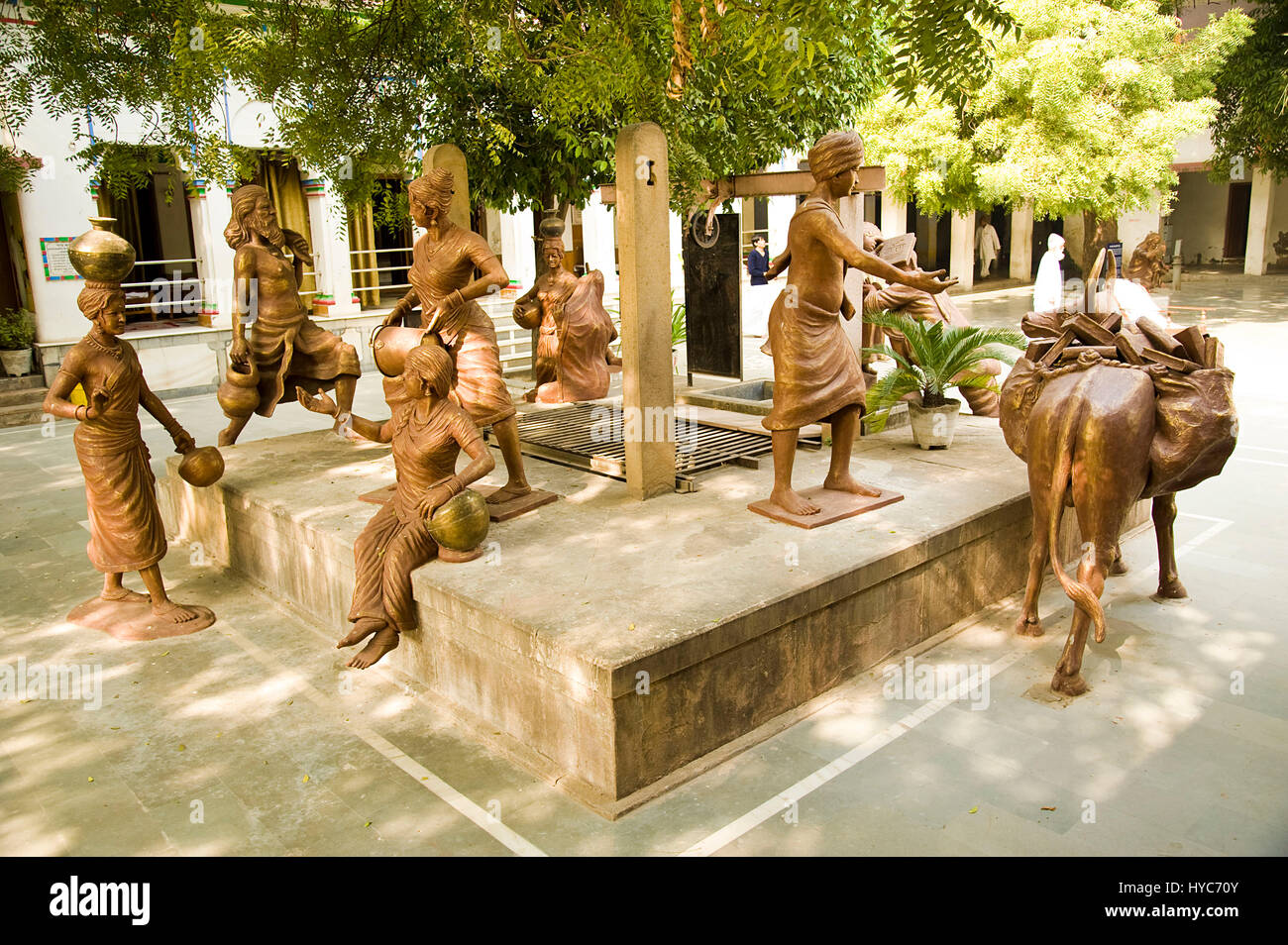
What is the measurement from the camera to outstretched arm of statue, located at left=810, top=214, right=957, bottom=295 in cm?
507

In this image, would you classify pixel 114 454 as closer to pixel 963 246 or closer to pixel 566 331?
pixel 566 331

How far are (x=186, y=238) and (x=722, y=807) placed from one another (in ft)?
55.5

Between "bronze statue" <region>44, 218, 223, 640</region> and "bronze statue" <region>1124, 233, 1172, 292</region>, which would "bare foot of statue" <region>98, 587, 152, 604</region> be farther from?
"bronze statue" <region>1124, 233, 1172, 292</region>

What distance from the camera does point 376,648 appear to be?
5117 millimetres

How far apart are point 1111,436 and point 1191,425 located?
15.9 inches

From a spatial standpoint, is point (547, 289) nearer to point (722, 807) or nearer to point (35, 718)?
point (35, 718)

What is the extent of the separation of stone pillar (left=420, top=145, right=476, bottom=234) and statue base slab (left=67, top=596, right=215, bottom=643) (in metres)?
3.32

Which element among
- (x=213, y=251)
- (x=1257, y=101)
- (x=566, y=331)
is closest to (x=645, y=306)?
(x=566, y=331)

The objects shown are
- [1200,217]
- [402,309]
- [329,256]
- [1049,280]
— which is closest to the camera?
Result: [402,309]

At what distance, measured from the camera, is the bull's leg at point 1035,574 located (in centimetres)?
521

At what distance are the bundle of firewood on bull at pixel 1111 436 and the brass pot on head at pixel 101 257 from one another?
16.5ft

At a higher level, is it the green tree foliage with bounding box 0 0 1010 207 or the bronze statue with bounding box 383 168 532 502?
the green tree foliage with bounding box 0 0 1010 207

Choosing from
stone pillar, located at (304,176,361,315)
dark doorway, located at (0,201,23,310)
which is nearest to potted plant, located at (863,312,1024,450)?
stone pillar, located at (304,176,361,315)

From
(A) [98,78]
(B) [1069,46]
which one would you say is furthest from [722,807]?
(B) [1069,46]
